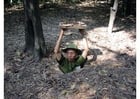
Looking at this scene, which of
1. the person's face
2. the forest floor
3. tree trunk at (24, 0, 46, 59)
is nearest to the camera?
the forest floor

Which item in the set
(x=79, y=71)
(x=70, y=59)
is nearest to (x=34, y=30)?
(x=70, y=59)

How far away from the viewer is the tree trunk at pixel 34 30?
696 cm

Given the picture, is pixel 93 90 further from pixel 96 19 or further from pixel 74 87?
pixel 96 19

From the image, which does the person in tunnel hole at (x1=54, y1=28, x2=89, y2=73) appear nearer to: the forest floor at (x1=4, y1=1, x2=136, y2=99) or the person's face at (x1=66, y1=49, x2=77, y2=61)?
the person's face at (x1=66, y1=49, x2=77, y2=61)

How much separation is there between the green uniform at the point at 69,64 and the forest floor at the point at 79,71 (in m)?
0.13

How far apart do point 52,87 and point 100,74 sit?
1049 millimetres

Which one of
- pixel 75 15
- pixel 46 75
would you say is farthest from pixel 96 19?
pixel 46 75

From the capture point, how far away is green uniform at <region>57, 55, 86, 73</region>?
6438 millimetres

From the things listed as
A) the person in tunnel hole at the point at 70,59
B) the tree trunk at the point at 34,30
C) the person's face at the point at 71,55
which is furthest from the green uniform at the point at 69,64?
the tree trunk at the point at 34,30

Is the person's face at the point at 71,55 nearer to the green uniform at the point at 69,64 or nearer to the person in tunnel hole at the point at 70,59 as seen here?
the person in tunnel hole at the point at 70,59

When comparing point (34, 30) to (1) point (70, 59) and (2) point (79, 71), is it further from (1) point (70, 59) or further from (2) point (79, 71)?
(2) point (79, 71)

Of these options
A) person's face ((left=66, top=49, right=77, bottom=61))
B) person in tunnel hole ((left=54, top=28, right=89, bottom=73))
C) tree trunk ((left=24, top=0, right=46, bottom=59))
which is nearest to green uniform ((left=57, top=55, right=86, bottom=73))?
person in tunnel hole ((left=54, top=28, right=89, bottom=73))

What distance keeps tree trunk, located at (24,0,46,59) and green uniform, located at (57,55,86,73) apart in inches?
32.1

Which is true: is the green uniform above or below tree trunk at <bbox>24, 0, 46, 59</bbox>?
below
